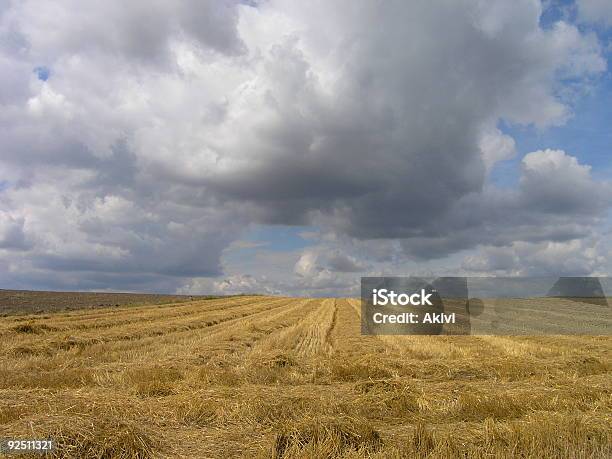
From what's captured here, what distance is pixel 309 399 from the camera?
36.2ft

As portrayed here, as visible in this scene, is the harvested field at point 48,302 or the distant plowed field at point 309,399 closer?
the distant plowed field at point 309,399

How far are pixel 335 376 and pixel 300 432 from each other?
249 inches

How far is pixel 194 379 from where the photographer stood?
44.1 ft

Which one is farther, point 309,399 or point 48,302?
point 48,302

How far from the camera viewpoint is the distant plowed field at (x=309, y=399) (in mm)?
7926

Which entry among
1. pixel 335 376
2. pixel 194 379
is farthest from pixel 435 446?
pixel 194 379

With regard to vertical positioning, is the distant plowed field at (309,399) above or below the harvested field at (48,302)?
above

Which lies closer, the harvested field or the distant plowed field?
the distant plowed field

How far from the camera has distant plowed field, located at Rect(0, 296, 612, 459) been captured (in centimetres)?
793

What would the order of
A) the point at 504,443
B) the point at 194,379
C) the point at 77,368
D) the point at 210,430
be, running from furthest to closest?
the point at 77,368 → the point at 194,379 → the point at 210,430 → the point at 504,443

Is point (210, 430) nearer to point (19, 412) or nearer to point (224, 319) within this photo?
point (19, 412)

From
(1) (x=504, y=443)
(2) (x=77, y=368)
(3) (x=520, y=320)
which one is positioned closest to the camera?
(1) (x=504, y=443)

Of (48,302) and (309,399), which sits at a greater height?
(309,399)

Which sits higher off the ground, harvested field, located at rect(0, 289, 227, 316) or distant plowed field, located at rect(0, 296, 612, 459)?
distant plowed field, located at rect(0, 296, 612, 459)
